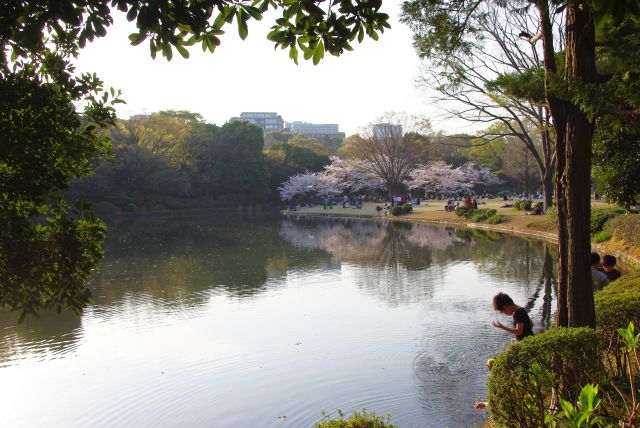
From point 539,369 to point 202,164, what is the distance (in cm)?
5534

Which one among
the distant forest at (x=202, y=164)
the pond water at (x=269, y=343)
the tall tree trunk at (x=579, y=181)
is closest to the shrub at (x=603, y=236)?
the pond water at (x=269, y=343)

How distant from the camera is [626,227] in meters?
17.5

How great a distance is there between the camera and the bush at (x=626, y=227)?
1661 cm

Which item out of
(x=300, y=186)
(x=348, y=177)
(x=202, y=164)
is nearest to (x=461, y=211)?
(x=348, y=177)

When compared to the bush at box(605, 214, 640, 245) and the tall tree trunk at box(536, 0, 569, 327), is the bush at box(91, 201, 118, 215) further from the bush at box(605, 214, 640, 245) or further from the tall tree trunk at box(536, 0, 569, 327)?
the tall tree trunk at box(536, 0, 569, 327)

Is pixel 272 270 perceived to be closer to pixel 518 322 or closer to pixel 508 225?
pixel 518 322

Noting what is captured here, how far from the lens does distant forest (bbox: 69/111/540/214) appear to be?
4856cm

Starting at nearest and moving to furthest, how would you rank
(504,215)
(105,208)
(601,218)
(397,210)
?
(601,218)
(504,215)
(397,210)
(105,208)

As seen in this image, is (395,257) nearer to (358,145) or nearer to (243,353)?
(243,353)

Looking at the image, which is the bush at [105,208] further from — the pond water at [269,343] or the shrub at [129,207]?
the pond water at [269,343]

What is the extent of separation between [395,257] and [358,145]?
30.3 m

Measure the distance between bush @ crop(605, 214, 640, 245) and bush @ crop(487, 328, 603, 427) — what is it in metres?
14.1

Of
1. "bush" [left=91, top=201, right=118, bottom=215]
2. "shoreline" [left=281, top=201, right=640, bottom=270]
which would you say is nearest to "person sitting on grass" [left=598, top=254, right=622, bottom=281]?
"shoreline" [left=281, top=201, right=640, bottom=270]

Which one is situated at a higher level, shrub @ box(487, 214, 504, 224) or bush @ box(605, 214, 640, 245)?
bush @ box(605, 214, 640, 245)
